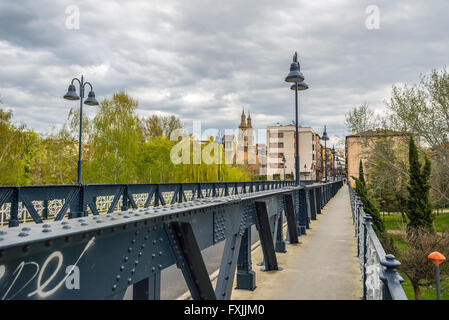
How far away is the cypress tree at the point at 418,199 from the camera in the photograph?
23.6 meters

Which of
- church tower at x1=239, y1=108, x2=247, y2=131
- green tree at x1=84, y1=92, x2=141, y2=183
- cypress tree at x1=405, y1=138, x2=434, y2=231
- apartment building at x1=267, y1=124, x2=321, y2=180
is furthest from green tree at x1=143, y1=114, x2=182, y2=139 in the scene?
church tower at x1=239, y1=108, x2=247, y2=131

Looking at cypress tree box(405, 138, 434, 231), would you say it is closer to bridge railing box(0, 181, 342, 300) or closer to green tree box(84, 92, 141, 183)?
bridge railing box(0, 181, 342, 300)

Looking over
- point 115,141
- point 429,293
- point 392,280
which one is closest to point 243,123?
point 115,141

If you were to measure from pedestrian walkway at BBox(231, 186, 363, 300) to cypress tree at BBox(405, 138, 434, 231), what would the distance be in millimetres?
13047

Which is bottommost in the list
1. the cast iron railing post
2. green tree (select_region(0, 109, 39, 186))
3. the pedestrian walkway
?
the pedestrian walkway

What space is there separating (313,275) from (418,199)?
62.8 ft

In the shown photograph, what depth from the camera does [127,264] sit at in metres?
2.85

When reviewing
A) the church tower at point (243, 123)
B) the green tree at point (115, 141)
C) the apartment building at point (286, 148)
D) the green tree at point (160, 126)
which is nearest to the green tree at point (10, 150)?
the green tree at point (115, 141)

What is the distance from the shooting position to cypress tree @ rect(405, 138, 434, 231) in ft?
77.5

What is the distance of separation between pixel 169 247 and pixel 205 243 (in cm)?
82

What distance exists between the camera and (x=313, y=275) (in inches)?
344

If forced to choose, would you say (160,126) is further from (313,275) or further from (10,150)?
(313,275)

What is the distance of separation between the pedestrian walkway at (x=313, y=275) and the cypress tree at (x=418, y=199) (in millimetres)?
13047
